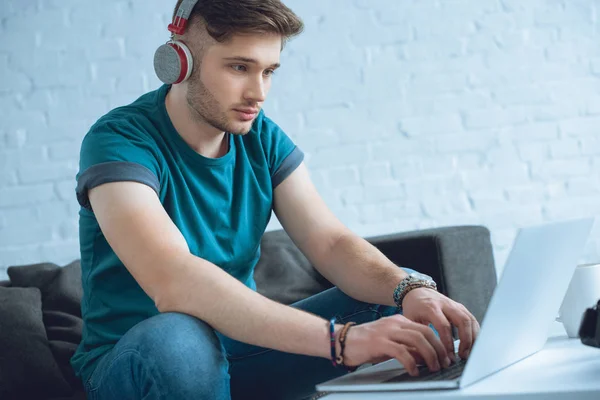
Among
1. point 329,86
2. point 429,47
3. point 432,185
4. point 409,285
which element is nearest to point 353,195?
point 432,185

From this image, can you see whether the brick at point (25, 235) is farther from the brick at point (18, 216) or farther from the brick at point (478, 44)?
the brick at point (478, 44)

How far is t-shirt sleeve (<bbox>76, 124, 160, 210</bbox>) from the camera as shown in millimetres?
1305

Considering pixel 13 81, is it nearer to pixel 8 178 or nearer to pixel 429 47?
pixel 8 178

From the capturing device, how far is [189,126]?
5.05 ft

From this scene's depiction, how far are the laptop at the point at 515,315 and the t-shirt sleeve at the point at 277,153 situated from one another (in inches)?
24.4

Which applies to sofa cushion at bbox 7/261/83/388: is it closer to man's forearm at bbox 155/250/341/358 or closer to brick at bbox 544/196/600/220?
man's forearm at bbox 155/250/341/358

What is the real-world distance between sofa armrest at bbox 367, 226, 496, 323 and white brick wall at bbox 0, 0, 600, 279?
21.2 inches

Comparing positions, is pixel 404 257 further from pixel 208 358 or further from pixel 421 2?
pixel 208 358

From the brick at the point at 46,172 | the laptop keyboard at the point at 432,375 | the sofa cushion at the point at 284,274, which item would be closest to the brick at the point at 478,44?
the sofa cushion at the point at 284,274

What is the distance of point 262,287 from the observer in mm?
2402

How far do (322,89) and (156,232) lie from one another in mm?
1729

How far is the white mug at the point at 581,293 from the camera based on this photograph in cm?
128

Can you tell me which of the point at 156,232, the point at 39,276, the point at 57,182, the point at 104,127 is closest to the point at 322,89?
the point at 57,182

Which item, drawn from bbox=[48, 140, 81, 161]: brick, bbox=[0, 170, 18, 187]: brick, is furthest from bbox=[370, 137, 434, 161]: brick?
bbox=[0, 170, 18, 187]: brick
